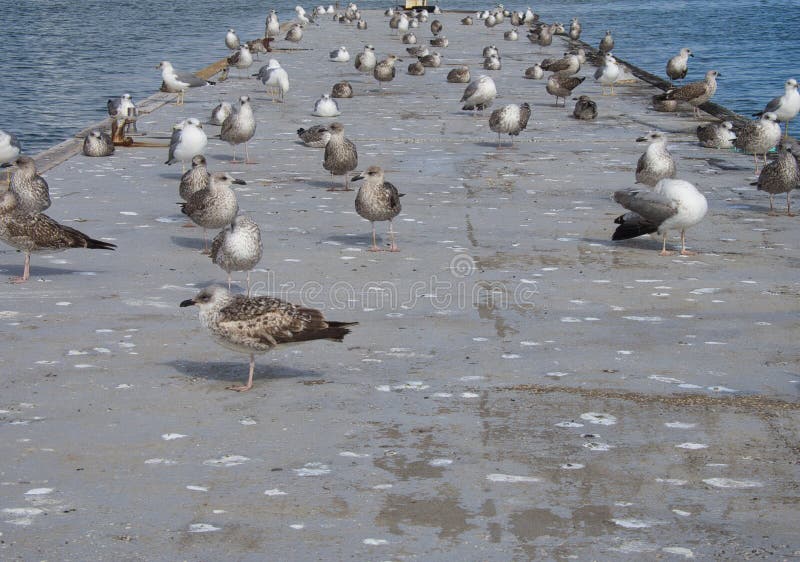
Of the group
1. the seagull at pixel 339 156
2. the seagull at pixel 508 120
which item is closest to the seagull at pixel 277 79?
the seagull at pixel 508 120

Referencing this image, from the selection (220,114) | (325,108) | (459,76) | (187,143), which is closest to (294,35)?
(459,76)

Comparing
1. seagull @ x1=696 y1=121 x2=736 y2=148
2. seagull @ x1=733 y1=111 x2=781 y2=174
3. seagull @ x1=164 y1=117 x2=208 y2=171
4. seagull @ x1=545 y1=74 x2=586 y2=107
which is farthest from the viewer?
seagull @ x1=545 y1=74 x2=586 y2=107

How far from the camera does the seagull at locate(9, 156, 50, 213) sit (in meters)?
15.1

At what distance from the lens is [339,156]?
1831cm

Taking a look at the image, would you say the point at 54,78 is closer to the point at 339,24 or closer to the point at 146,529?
the point at 339,24

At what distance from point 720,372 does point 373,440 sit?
10.9ft

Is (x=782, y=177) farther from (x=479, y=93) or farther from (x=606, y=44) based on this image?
(x=606, y=44)

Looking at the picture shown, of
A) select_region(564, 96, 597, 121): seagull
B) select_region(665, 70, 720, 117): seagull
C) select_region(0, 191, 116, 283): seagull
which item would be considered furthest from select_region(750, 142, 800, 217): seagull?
select_region(665, 70, 720, 117): seagull

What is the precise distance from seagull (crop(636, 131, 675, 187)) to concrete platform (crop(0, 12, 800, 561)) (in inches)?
27.0

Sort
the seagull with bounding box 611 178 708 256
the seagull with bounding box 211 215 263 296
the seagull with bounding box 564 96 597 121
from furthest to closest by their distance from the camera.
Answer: the seagull with bounding box 564 96 597 121 → the seagull with bounding box 611 178 708 256 → the seagull with bounding box 211 215 263 296

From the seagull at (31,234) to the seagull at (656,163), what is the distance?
27.5 feet

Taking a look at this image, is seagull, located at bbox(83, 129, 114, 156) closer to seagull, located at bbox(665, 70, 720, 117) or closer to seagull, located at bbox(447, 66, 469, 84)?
seagull, located at bbox(665, 70, 720, 117)

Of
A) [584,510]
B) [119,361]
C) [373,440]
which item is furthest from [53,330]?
[584,510]

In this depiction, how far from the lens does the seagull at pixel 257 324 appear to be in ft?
30.8
